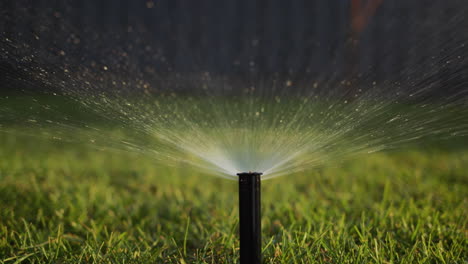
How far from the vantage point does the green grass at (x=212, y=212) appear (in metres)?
2.01

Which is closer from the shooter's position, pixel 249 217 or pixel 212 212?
pixel 249 217

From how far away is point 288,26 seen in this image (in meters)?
9.55

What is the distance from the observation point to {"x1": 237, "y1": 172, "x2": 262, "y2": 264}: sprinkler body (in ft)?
5.30

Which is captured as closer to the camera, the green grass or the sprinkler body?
the sprinkler body

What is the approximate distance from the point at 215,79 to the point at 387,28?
11.8 ft

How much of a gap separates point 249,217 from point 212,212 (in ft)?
4.29

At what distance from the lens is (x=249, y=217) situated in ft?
5.36

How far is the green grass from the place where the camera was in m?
2.01

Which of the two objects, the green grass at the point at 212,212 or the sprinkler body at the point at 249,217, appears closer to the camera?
the sprinkler body at the point at 249,217

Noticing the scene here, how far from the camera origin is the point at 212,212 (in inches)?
114

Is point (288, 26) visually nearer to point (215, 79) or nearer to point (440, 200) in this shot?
point (215, 79)

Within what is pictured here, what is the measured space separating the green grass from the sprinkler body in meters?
0.29

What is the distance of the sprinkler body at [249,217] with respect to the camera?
1615mm

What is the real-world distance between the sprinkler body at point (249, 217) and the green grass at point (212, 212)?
29cm
